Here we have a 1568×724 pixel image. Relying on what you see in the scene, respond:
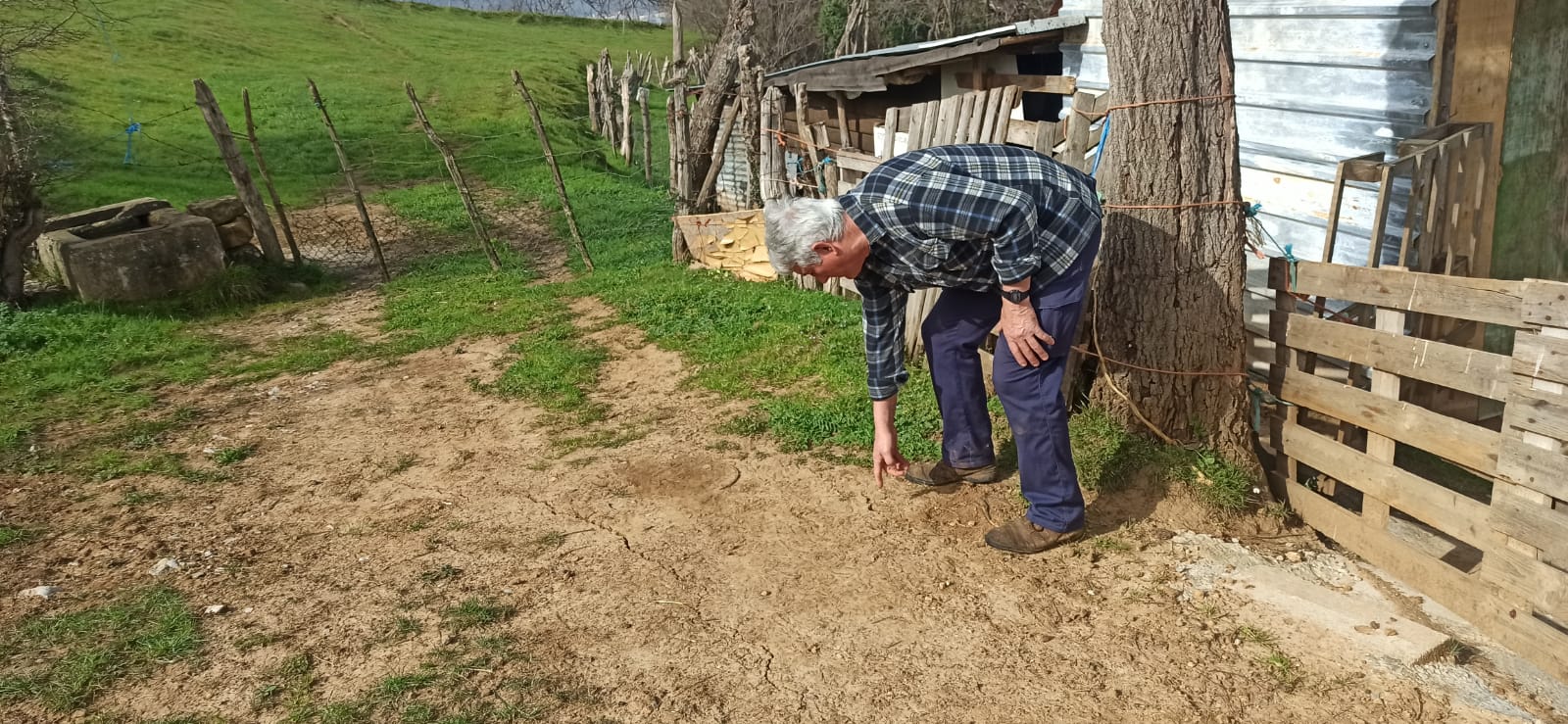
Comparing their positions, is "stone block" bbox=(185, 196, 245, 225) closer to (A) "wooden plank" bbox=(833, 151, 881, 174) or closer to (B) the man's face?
(A) "wooden plank" bbox=(833, 151, 881, 174)

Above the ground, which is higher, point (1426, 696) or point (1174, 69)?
→ point (1174, 69)

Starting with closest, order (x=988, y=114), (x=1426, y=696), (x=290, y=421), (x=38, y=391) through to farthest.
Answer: (x=1426, y=696) < (x=988, y=114) < (x=290, y=421) < (x=38, y=391)

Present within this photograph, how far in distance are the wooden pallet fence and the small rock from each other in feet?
17.1

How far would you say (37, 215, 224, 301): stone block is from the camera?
826 cm

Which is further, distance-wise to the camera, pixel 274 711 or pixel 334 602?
pixel 334 602

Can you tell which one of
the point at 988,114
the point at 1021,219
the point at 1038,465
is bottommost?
the point at 1038,465

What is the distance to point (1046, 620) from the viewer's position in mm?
3328

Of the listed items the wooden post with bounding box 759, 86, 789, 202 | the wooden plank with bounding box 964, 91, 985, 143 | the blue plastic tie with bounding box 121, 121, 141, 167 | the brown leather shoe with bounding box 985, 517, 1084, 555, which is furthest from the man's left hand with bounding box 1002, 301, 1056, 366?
the blue plastic tie with bounding box 121, 121, 141, 167

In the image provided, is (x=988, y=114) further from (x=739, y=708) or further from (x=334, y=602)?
(x=334, y=602)

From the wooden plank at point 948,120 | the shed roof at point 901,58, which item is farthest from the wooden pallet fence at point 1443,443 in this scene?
the shed roof at point 901,58

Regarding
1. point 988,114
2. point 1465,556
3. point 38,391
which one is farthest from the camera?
point 38,391

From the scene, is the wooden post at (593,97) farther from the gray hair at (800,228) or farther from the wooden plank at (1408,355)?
the wooden plank at (1408,355)

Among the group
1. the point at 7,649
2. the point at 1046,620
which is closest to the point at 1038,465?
the point at 1046,620

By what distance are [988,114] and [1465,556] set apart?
3.23 m
